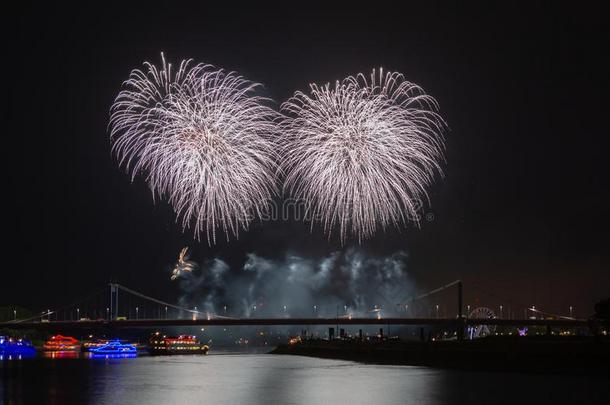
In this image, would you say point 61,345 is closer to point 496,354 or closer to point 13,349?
point 13,349

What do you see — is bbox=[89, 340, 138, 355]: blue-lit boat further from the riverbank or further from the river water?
the river water

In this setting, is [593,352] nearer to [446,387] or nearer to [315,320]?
[446,387]

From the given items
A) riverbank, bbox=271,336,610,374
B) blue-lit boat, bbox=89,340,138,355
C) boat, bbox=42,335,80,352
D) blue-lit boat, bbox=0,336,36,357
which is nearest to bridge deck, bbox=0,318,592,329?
riverbank, bbox=271,336,610,374

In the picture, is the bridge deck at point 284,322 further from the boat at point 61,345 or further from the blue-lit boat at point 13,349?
the boat at point 61,345

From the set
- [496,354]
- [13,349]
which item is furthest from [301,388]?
[13,349]

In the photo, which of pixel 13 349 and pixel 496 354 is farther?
pixel 13 349

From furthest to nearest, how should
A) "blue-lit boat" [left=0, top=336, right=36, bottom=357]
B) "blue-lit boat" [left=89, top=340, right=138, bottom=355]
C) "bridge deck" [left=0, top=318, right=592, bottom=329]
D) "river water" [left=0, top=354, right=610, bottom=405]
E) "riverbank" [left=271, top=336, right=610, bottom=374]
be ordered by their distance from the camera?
"blue-lit boat" [left=89, top=340, right=138, bottom=355]
"blue-lit boat" [left=0, top=336, right=36, bottom=357]
"bridge deck" [left=0, top=318, right=592, bottom=329]
"riverbank" [left=271, top=336, right=610, bottom=374]
"river water" [left=0, top=354, right=610, bottom=405]
